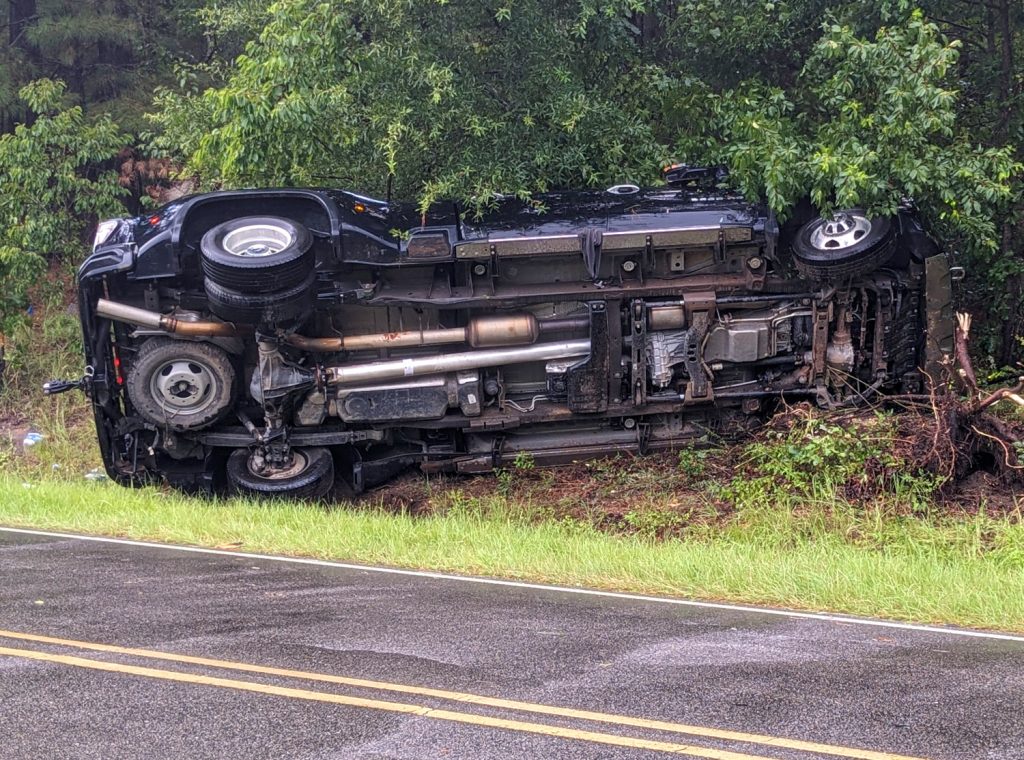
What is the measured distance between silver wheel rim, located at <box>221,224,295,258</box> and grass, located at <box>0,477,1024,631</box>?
2.11 meters

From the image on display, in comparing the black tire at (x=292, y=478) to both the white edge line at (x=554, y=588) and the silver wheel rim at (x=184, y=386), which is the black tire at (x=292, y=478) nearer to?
the silver wheel rim at (x=184, y=386)

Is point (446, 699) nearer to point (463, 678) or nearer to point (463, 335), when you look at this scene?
point (463, 678)

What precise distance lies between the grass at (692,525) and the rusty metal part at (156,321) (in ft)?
4.82

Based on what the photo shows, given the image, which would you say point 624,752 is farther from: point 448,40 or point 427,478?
point 448,40

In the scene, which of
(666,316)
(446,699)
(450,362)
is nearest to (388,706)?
(446,699)

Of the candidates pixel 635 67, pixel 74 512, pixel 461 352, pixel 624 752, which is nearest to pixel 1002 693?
pixel 624 752

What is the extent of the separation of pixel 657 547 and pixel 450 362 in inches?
98.9

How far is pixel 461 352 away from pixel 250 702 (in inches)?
214

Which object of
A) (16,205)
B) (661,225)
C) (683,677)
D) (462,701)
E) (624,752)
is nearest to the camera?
(624,752)

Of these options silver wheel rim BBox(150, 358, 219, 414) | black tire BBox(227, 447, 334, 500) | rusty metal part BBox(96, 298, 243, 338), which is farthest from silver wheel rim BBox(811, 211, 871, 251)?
silver wheel rim BBox(150, 358, 219, 414)

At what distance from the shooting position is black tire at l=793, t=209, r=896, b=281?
10.0 metres

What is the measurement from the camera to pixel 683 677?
18.4 ft

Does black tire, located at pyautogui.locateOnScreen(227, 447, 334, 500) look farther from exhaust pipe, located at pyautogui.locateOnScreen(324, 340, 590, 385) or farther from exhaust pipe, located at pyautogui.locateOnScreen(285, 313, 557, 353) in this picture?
exhaust pipe, located at pyautogui.locateOnScreen(285, 313, 557, 353)

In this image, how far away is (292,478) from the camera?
10695 millimetres
